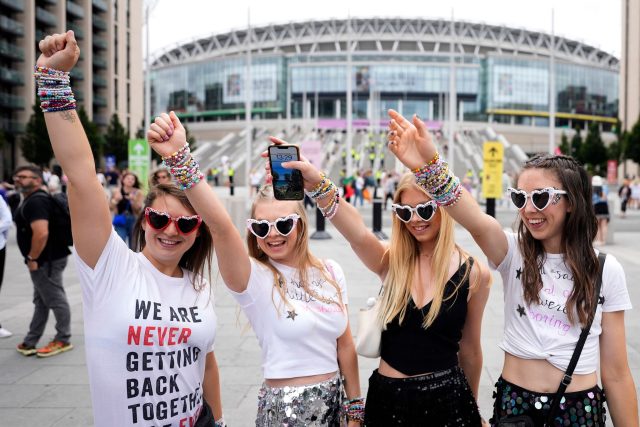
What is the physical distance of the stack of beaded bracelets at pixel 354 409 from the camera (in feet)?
7.93

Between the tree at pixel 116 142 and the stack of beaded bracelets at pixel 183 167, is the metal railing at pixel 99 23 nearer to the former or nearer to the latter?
the tree at pixel 116 142

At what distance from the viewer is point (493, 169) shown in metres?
15.6

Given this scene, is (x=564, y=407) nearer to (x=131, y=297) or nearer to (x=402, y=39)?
(x=131, y=297)

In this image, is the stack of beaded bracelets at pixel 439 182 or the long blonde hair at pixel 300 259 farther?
the long blonde hair at pixel 300 259

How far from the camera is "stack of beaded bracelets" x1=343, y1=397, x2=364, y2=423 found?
2.42 metres

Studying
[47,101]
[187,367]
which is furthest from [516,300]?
[47,101]

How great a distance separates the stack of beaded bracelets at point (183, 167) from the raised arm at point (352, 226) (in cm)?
34

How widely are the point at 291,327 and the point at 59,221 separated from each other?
4.49 meters

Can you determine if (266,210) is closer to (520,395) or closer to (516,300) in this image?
(516,300)

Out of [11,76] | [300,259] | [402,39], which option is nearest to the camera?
[300,259]

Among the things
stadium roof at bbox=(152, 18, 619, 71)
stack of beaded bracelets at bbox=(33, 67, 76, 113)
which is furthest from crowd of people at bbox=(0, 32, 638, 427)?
stadium roof at bbox=(152, 18, 619, 71)

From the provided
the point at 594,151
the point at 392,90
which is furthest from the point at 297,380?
the point at 392,90

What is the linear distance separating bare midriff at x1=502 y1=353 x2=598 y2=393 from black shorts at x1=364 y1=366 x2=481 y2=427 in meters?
0.22

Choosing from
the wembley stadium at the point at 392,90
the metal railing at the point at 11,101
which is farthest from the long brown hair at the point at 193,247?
the wembley stadium at the point at 392,90
